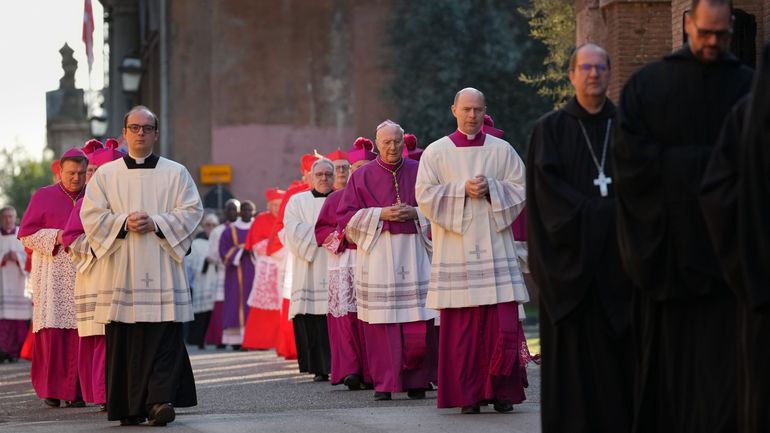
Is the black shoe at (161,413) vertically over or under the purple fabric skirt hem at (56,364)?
under

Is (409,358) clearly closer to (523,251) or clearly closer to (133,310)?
(523,251)

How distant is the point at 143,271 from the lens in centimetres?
1255

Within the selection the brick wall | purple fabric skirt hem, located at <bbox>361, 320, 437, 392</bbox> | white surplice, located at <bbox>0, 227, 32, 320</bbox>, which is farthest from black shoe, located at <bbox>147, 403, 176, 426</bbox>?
white surplice, located at <bbox>0, 227, 32, 320</bbox>

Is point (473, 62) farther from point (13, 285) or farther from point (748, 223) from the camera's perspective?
point (748, 223)

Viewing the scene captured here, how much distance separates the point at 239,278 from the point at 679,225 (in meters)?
20.0

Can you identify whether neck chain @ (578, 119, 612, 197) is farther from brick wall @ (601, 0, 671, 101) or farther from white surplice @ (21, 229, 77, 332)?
brick wall @ (601, 0, 671, 101)

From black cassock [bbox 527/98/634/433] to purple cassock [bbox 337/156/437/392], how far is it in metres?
5.45

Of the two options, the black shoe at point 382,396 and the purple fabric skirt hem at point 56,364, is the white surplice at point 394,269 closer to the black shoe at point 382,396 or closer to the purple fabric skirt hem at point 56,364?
the black shoe at point 382,396

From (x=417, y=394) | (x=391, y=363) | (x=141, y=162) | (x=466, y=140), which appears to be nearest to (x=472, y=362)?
(x=466, y=140)

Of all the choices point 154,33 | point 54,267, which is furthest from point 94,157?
point 154,33

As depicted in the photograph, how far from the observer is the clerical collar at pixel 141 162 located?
1265 cm

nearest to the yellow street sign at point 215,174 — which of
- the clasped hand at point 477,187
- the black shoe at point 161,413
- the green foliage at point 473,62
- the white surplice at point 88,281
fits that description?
the green foliage at point 473,62

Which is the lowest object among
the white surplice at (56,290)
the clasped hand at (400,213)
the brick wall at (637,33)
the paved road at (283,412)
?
the paved road at (283,412)

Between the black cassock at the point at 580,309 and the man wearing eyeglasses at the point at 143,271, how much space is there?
393 centimetres
